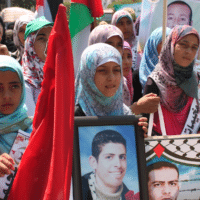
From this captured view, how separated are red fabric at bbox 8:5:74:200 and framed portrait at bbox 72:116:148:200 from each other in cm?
19

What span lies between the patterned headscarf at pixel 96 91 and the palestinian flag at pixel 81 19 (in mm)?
1579

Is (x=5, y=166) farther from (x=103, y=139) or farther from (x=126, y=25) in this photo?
(x=126, y=25)

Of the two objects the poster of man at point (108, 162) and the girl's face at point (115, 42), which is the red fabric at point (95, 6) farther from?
the poster of man at point (108, 162)

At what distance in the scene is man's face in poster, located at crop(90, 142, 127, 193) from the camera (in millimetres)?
2049

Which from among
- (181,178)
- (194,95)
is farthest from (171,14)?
(181,178)

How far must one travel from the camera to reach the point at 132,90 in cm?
362

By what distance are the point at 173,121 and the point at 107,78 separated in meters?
0.67

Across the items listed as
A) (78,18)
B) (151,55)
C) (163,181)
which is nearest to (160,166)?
(163,181)

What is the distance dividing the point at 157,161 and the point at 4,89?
38.4 inches

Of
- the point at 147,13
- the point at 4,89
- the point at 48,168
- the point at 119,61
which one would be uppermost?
the point at 147,13

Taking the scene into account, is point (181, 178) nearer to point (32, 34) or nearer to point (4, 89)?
point (4, 89)

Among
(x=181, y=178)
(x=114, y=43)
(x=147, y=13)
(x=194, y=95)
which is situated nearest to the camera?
(x=181, y=178)

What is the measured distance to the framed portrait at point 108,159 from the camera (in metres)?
2.04

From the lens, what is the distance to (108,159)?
2064 millimetres
